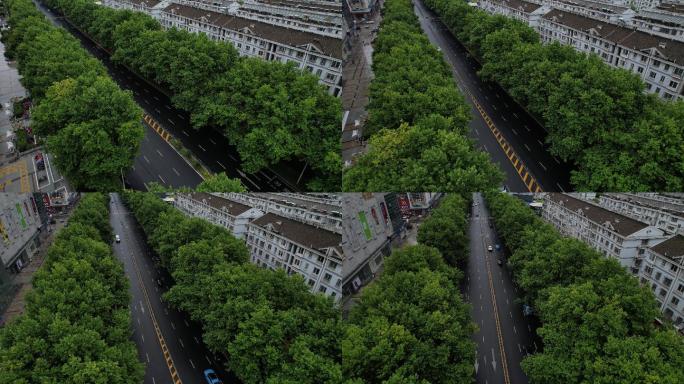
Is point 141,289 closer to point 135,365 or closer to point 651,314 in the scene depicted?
point 135,365

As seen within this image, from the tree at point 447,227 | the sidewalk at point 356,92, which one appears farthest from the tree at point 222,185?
the tree at point 447,227

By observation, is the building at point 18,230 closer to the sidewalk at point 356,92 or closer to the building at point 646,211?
the sidewalk at point 356,92

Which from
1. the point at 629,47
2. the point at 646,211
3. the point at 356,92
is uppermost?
the point at 629,47

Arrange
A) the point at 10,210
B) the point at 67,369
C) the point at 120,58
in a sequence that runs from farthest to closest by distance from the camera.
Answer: the point at 120,58 < the point at 10,210 < the point at 67,369

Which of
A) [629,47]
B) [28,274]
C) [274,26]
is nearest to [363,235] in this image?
[28,274]

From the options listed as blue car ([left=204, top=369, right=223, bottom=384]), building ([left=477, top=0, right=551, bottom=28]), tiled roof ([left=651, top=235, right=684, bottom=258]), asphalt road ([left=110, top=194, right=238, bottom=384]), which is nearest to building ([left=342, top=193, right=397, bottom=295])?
blue car ([left=204, top=369, right=223, bottom=384])

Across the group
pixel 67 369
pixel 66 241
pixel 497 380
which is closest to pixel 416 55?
pixel 497 380

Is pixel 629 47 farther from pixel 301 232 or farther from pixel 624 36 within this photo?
pixel 301 232
